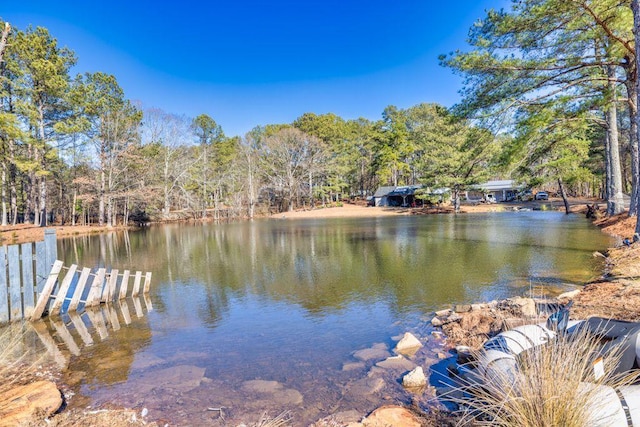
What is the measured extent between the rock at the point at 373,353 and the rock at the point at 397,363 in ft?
0.74

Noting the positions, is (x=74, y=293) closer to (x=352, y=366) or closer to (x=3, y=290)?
(x=3, y=290)

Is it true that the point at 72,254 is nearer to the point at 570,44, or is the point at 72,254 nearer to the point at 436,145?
the point at 570,44

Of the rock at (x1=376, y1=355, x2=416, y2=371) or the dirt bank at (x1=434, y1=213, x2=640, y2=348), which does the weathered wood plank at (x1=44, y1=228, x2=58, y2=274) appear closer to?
the rock at (x1=376, y1=355, x2=416, y2=371)

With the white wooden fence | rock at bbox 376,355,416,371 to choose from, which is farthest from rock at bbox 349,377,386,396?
the white wooden fence

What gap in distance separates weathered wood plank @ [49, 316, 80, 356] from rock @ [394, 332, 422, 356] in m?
5.52

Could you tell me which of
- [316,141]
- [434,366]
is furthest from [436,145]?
[434,366]

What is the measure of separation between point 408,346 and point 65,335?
6664mm

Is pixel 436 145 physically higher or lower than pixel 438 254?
higher

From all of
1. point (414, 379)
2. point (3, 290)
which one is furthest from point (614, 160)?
point (3, 290)

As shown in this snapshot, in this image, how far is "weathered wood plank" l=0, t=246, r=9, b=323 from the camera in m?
7.40

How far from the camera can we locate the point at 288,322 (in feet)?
25.4

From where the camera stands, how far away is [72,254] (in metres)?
18.8

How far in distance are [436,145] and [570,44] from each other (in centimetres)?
3321

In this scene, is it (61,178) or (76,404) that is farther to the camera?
(61,178)
